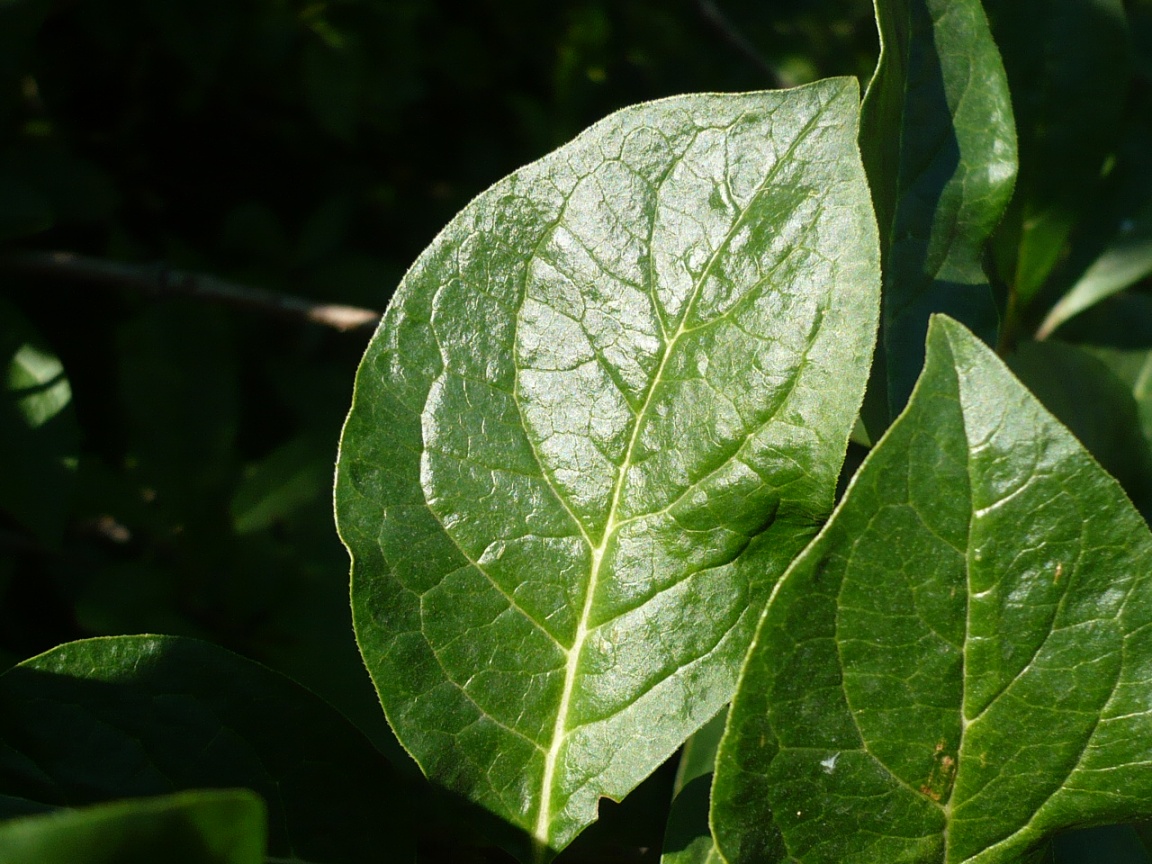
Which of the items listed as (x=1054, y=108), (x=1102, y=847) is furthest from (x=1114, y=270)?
(x=1102, y=847)

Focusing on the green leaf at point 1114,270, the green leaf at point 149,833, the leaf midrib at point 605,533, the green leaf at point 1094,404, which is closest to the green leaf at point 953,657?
the leaf midrib at point 605,533

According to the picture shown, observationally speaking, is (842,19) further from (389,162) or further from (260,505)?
(260,505)

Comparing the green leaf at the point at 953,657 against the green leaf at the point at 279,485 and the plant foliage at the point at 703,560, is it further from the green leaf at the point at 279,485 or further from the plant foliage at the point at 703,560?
the green leaf at the point at 279,485

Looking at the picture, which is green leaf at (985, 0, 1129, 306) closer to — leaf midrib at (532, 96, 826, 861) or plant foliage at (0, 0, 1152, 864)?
plant foliage at (0, 0, 1152, 864)

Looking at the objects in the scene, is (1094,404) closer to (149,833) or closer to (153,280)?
(149,833)

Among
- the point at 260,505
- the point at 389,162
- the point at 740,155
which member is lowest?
the point at 260,505

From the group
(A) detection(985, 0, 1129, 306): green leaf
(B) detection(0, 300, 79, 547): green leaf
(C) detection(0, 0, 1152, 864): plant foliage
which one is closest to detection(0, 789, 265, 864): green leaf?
(C) detection(0, 0, 1152, 864): plant foliage

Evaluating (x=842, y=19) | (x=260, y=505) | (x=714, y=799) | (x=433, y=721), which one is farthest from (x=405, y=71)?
(x=714, y=799)
